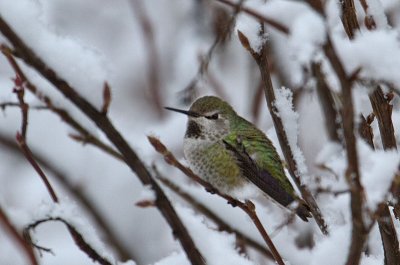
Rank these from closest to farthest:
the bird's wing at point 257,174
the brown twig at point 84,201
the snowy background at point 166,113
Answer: the snowy background at point 166,113, the bird's wing at point 257,174, the brown twig at point 84,201

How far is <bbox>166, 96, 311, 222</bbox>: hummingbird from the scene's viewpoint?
10.9 feet

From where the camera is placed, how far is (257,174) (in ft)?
11.0

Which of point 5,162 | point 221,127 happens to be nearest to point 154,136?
point 221,127

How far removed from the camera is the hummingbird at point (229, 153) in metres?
3.32

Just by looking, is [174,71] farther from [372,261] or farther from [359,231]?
[359,231]

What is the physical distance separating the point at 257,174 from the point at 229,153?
24cm

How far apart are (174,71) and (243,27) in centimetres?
507

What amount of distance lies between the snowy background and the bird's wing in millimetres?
118

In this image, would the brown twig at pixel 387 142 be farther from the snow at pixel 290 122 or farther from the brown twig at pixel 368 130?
the snow at pixel 290 122

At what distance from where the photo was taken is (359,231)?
1.39 m

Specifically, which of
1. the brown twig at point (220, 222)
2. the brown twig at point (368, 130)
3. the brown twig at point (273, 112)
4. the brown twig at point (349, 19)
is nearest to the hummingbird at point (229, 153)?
the brown twig at point (220, 222)

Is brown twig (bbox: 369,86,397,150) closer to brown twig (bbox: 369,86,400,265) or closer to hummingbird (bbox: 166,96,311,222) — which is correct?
brown twig (bbox: 369,86,400,265)

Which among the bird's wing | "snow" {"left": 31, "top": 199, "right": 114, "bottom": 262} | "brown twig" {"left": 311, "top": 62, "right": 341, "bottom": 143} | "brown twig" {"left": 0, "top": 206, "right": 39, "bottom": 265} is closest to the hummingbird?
the bird's wing

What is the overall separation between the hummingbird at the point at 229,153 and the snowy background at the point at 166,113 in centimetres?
15
